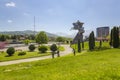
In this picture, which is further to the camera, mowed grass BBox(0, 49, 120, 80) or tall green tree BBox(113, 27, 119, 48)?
tall green tree BBox(113, 27, 119, 48)

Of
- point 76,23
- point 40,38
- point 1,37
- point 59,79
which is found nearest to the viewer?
point 59,79

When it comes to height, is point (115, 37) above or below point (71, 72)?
above

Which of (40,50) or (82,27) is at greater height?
(82,27)

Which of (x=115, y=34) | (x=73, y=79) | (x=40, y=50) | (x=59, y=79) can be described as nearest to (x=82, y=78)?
(x=73, y=79)

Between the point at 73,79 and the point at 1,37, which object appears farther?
the point at 1,37

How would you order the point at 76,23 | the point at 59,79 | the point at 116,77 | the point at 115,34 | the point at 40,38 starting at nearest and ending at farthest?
the point at 116,77, the point at 59,79, the point at 115,34, the point at 76,23, the point at 40,38

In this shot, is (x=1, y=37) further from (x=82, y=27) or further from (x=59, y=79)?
(x=59, y=79)

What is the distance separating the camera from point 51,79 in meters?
12.3

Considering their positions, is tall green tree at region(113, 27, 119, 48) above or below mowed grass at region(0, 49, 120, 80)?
above

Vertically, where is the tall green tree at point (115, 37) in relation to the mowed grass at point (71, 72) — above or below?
above

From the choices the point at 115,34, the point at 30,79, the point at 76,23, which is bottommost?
the point at 30,79

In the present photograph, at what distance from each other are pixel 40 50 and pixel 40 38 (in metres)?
41.0

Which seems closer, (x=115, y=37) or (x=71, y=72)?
(x=71, y=72)

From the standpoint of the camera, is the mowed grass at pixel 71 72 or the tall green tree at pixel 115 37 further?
the tall green tree at pixel 115 37
